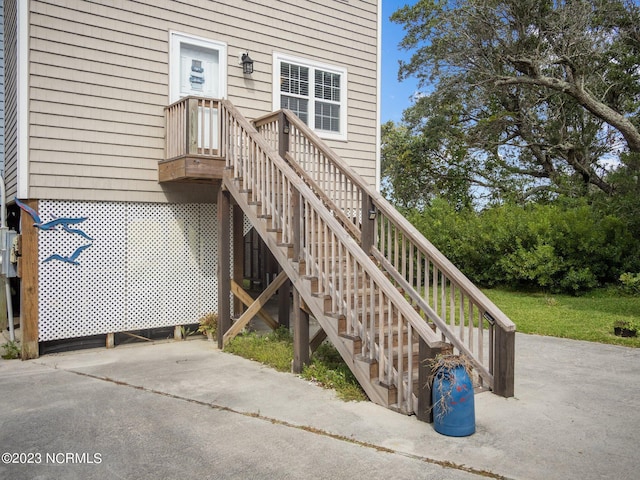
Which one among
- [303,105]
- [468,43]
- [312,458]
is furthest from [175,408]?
[468,43]

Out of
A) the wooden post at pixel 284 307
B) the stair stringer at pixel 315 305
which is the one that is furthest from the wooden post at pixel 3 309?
the wooden post at pixel 284 307

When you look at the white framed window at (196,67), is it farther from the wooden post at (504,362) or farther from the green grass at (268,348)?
the wooden post at (504,362)

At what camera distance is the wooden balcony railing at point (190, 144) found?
6887mm

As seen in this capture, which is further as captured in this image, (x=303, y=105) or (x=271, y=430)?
(x=303, y=105)

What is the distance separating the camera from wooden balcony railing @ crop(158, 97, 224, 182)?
6887 millimetres

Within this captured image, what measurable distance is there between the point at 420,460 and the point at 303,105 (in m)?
6.75

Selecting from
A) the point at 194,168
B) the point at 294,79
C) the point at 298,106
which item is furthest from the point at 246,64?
the point at 194,168

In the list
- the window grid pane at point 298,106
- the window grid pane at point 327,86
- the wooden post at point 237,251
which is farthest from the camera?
the window grid pane at point 327,86

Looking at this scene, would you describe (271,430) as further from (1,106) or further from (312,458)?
(1,106)

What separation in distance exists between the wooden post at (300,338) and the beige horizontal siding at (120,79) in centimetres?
321

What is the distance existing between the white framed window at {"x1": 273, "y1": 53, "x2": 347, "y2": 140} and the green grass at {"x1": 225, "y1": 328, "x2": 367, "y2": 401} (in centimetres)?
378

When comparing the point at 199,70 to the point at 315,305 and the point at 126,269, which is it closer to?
the point at 126,269

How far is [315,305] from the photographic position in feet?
17.6

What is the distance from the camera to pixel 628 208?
10.9 m
